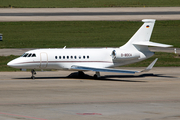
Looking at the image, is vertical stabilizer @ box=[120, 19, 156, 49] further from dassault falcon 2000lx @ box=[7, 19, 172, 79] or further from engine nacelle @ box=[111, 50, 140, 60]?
engine nacelle @ box=[111, 50, 140, 60]

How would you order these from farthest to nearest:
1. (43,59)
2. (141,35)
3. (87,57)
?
(141,35) → (87,57) → (43,59)

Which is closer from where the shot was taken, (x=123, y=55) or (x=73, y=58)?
(x=73, y=58)

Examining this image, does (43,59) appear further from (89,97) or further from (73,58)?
(89,97)

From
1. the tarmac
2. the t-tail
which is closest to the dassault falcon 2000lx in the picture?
the t-tail

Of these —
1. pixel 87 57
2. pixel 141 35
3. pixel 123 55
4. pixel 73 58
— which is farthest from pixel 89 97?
pixel 141 35

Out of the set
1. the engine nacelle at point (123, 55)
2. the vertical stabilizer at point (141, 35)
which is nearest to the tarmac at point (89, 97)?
the engine nacelle at point (123, 55)

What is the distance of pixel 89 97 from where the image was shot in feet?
91.0

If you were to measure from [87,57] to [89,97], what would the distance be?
412 inches

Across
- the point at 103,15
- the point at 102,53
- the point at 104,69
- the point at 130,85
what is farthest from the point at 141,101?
the point at 103,15

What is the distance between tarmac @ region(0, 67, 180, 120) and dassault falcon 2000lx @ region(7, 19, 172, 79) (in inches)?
50.4

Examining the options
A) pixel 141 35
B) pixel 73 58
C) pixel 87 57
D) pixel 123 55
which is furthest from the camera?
pixel 141 35

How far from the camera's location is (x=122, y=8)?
317 feet

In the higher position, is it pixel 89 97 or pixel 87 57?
pixel 87 57

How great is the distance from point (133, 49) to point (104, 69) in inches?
185
